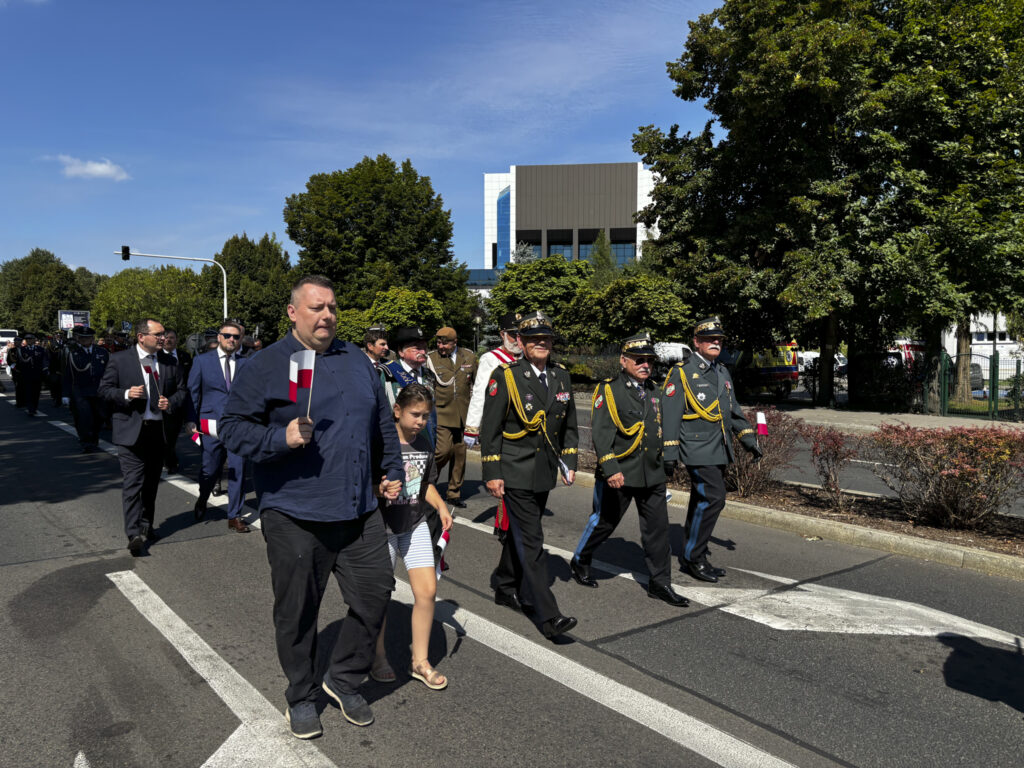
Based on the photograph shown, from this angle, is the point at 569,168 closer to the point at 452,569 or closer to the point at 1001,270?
the point at 1001,270

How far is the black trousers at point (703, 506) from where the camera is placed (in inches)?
223

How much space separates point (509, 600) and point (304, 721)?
6.56 feet

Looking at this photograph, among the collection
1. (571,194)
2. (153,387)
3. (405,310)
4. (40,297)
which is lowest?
(153,387)

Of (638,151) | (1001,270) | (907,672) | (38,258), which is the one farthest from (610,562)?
(38,258)

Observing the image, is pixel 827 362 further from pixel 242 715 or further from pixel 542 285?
pixel 242 715

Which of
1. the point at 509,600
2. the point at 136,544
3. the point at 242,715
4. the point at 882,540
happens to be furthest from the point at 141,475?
the point at 882,540

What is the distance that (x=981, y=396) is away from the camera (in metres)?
21.2

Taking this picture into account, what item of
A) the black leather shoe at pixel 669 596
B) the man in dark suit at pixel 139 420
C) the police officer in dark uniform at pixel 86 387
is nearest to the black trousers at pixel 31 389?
the police officer in dark uniform at pixel 86 387

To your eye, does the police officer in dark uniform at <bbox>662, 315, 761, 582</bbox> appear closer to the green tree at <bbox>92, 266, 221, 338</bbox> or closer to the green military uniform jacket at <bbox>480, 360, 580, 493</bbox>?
the green military uniform jacket at <bbox>480, 360, 580, 493</bbox>

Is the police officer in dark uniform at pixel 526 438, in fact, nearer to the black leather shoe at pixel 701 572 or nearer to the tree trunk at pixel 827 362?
the black leather shoe at pixel 701 572

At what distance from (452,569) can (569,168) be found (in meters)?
77.1

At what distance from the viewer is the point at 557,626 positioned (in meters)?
4.38

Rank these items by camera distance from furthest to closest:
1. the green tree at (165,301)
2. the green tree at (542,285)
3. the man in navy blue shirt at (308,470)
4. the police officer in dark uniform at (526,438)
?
the green tree at (165,301), the green tree at (542,285), the police officer in dark uniform at (526,438), the man in navy blue shirt at (308,470)

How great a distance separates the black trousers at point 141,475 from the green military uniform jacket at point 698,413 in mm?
4393
